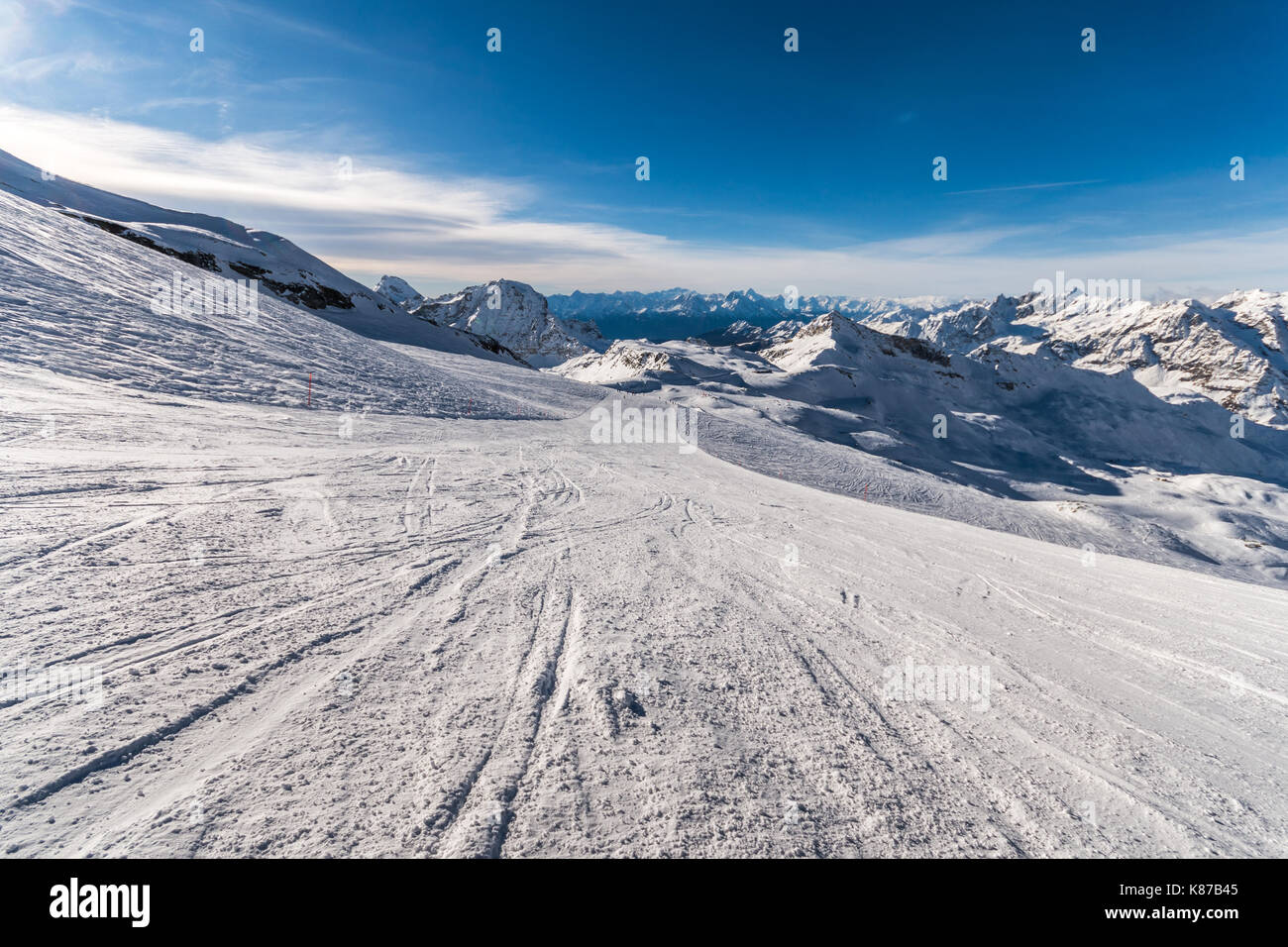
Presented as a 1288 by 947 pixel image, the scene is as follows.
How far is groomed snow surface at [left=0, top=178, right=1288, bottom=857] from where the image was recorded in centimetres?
306

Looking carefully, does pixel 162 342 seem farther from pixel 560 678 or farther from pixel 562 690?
pixel 562 690

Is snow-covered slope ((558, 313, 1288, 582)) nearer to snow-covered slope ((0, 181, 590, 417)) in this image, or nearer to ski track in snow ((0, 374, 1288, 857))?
snow-covered slope ((0, 181, 590, 417))

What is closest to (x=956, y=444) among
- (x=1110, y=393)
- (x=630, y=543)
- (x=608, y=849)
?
(x=1110, y=393)

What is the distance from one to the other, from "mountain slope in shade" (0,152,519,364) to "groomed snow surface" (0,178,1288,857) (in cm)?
4785

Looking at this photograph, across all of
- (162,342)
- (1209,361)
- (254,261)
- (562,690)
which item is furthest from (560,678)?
(1209,361)

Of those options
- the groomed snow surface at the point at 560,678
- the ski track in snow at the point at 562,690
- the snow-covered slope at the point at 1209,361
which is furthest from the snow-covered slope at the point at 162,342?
the snow-covered slope at the point at 1209,361

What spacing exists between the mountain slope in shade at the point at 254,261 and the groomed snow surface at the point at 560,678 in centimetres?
4785

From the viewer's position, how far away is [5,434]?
28.1 ft

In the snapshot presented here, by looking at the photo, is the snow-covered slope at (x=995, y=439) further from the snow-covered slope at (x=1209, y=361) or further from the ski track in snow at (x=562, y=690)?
the snow-covered slope at (x=1209, y=361)

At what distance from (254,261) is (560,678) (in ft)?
258

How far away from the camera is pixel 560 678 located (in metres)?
4.48

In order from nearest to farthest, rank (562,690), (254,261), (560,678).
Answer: (562,690) < (560,678) < (254,261)

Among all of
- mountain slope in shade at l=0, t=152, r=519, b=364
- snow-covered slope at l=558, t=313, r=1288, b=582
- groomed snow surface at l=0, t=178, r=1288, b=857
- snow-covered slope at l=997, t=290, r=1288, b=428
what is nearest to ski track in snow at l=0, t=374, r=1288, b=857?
groomed snow surface at l=0, t=178, r=1288, b=857
